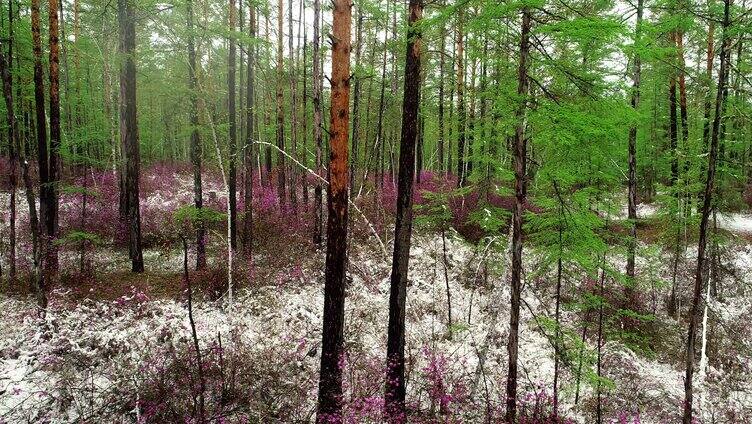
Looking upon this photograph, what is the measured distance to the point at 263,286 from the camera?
1186 centimetres

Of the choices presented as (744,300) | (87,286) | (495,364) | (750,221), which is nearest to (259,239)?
(87,286)

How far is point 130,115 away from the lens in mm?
11547

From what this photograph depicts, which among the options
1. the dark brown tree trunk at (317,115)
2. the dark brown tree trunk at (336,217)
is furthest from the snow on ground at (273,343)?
the dark brown tree trunk at (317,115)

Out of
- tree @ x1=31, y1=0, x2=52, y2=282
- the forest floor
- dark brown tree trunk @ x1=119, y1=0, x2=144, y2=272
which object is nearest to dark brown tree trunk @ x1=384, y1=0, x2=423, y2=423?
the forest floor

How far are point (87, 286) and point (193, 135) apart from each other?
528cm

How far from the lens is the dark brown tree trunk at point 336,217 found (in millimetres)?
6148

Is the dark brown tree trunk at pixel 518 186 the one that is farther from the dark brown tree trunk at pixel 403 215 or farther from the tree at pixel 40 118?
the tree at pixel 40 118

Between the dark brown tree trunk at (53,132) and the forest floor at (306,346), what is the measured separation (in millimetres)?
659

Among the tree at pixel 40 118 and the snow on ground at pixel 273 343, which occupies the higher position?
the tree at pixel 40 118

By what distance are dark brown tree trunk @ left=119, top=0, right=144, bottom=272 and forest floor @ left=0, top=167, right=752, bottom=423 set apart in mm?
1270

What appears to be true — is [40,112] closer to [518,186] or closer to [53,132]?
[53,132]

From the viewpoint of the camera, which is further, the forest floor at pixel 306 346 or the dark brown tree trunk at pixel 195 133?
the dark brown tree trunk at pixel 195 133

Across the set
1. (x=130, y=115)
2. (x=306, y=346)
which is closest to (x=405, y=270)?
(x=306, y=346)

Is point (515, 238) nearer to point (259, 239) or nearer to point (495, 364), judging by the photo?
point (495, 364)
